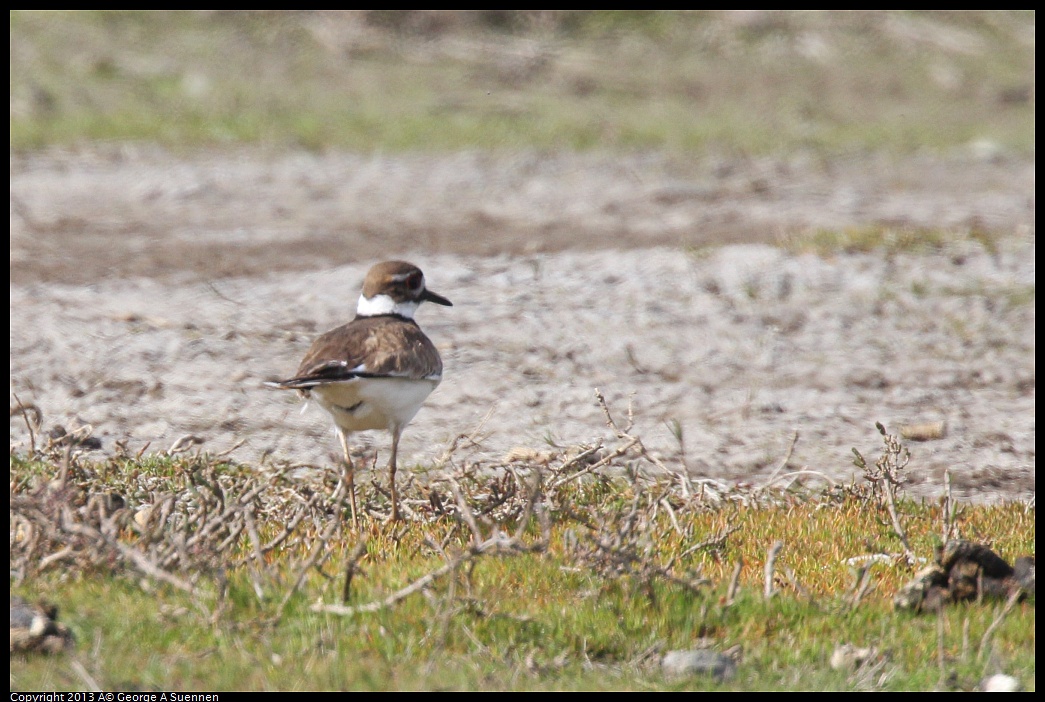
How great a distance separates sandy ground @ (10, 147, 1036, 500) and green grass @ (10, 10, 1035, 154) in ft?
3.30

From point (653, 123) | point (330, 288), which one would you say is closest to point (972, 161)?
point (653, 123)

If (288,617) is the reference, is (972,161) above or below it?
above

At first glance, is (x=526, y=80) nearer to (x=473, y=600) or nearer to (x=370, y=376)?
(x=370, y=376)

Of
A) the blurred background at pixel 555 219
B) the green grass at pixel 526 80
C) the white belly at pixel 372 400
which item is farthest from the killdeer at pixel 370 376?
the green grass at pixel 526 80

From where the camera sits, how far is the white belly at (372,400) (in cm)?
639

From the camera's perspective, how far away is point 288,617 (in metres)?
5.05

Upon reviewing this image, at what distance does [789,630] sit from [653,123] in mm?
12227

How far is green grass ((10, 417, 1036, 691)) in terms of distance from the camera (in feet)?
15.7

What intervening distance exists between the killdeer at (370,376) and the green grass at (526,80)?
29.7 feet

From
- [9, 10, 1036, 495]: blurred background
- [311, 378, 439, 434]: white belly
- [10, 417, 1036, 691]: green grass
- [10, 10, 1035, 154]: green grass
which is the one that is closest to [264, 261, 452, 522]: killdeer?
[311, 378, 439, 434]: white belly

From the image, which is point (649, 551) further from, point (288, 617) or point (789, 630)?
point (288, 617)

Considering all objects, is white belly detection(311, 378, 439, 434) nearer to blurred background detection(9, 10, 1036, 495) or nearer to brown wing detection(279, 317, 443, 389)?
brown wing detection(279, 317, 443, 389)

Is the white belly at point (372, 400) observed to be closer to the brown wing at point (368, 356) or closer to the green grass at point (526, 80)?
the brown wing at point (368, 356)

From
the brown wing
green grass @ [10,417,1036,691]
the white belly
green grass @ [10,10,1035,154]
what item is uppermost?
green grass @ [10,10,1035,154]
